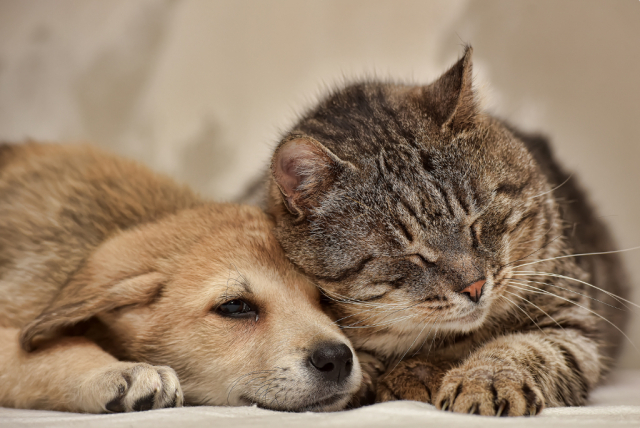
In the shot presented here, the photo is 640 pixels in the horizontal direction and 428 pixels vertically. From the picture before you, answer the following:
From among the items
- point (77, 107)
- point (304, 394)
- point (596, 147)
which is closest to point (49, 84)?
point (77, 107)

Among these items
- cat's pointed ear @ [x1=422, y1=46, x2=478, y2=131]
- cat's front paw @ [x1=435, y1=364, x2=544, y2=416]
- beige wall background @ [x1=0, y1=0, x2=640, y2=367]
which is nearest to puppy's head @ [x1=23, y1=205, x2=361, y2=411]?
cat's front paw @ [x1=435, y1=364, x2=544, y2=416]

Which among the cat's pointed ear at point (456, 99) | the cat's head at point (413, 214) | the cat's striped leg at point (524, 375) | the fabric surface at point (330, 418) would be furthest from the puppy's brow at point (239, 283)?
the cat's pointed ear at point (456, 99)

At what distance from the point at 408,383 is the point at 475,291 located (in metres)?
0.32

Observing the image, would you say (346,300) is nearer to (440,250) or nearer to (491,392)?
(440,250)

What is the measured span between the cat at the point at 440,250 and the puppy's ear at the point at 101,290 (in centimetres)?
42

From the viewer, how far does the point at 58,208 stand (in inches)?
74.6

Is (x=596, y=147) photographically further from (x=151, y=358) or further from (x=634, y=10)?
(x=151, y=358)

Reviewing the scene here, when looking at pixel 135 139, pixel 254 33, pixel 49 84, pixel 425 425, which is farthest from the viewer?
pixel 135 139

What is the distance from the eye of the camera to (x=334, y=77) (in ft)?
7.32

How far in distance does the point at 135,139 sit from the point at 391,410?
1.57 meters

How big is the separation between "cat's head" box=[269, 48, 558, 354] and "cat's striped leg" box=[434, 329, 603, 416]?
5.4 inches

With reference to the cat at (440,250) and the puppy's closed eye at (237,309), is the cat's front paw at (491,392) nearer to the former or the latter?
the cat at (440,250)

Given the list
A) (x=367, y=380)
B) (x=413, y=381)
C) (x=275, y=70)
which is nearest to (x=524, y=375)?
(x=413, y=381)

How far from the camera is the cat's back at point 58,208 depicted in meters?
1.76
